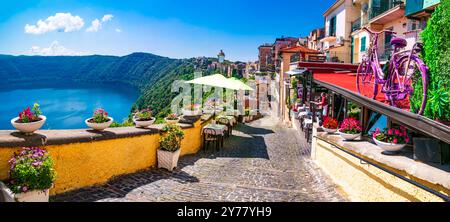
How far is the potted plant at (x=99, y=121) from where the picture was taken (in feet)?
17.7

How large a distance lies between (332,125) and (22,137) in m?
7.22

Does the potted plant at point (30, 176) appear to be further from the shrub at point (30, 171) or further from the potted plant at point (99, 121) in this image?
the potted plant at point (99, 121)

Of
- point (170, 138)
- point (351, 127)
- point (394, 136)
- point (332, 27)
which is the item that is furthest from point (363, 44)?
point (170, 138)

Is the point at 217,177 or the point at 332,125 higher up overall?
the point at 332,125

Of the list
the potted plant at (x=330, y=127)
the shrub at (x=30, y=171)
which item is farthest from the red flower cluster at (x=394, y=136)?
the shrub at (x=30, y=171)

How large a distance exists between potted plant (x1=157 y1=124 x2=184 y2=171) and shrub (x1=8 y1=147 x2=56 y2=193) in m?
2.98

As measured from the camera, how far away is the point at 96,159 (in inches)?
202

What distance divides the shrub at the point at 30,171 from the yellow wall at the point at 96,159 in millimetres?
321

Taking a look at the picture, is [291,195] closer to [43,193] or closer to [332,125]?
[332,125]

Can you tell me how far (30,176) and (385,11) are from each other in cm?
2199

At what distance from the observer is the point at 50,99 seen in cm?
12162

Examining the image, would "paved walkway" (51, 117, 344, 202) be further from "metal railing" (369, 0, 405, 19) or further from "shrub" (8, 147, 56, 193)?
"metal railing" (369, 0, 405, 19)

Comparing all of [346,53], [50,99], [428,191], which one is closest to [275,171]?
[428,191]

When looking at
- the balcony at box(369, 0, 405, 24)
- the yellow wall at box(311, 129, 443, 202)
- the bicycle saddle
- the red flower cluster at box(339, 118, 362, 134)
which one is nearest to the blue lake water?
the balcony at box(369, 0, 405, 24)
